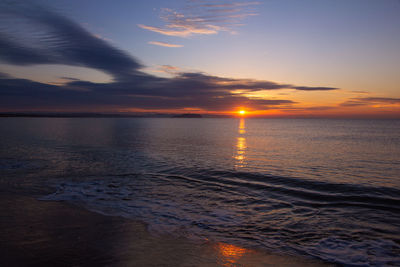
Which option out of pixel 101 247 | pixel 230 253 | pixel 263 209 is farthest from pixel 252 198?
pixel 101 247

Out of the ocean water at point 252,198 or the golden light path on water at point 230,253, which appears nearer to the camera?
the golden light path on water at point 230,253

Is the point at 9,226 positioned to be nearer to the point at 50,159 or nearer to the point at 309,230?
the point at 309,230

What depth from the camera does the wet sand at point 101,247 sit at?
273 inches

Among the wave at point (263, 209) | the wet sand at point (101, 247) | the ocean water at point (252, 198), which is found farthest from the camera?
the ocean water at point (252, 198)

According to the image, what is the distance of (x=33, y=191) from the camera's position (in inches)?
576

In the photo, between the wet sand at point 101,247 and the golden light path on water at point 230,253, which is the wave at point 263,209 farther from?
the wet sand at point 101,247

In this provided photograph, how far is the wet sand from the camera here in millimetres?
6934

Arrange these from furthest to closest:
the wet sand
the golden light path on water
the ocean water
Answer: the ocean water
the golden light path on water
the wet sand

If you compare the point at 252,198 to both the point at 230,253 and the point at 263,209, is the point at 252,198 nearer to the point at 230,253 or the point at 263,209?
the point at 263,209

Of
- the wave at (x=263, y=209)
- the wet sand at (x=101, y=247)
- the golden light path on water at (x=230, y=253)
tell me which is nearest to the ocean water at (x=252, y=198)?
the wave at (x=263, y=209)

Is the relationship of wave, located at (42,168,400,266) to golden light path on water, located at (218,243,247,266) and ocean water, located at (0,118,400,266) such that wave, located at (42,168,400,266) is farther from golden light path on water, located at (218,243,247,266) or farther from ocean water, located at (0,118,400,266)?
golden light path on water, located at (218,243,247,266)

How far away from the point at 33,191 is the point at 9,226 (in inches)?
247

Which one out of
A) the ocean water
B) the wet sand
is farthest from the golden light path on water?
the ocean water

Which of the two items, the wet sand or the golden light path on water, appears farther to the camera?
the golden light path on water
